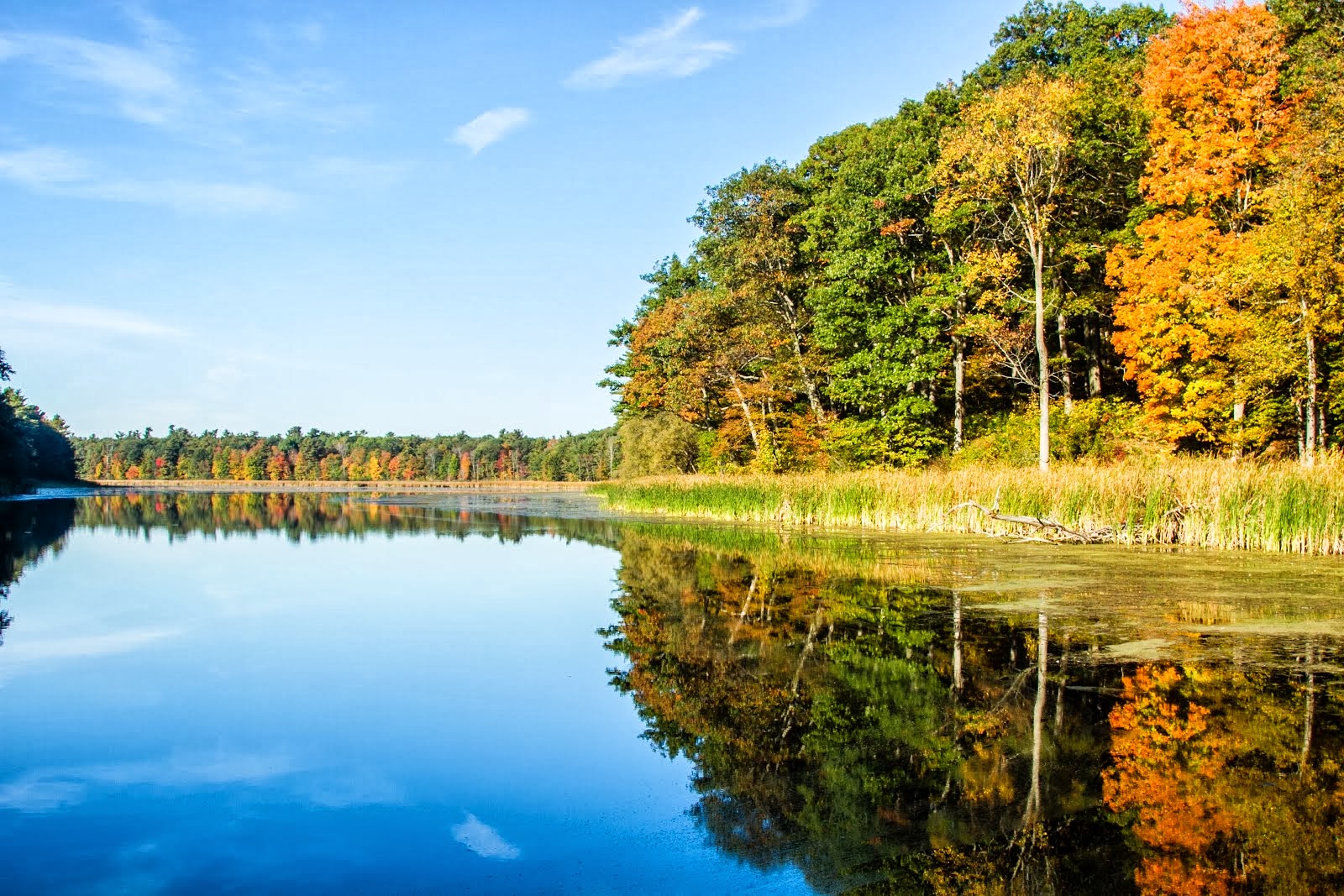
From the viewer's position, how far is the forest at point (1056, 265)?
61.6 ft

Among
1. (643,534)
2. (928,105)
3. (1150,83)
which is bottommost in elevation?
(643,534)

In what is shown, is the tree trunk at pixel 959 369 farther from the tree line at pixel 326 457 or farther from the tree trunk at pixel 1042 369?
the tree line at pixel 326 457

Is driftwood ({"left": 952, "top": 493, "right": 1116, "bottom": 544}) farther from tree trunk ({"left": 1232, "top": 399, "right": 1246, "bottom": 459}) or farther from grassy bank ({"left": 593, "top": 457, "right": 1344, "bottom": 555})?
tree trunk ({"left": 1232, "top": 399, "right": 1246, "bottom": 459})

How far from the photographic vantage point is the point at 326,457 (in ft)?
405

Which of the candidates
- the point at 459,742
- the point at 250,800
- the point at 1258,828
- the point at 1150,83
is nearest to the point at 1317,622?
the point at 1258,828

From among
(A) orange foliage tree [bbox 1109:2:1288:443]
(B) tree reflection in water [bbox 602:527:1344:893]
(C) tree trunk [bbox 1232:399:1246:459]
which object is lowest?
(B) tree reflection in water [bbox 602:527:1344:893]

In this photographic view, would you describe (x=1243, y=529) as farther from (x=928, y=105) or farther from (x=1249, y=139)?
(x=928, y=105)

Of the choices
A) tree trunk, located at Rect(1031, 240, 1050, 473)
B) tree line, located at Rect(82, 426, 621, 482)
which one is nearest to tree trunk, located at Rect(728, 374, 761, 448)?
tree trunk, located at Rect(1031, 240, 1050, 473)

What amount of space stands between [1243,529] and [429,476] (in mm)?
111043

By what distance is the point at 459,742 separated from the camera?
5.43 m

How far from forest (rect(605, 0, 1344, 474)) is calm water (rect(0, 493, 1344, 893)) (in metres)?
9.68

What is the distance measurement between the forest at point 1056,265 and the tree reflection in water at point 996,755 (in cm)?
1309

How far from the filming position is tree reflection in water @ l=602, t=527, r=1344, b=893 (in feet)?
11.6

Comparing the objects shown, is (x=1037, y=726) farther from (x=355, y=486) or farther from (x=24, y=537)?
(x=355, y=486)
